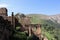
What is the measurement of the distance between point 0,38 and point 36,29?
3936cm

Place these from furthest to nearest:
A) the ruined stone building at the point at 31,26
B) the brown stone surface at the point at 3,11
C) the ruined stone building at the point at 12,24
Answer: the ruined stone building at the point at 31,26
the brown stone surface at the point at 3,11
the ruined stone building at the point at 12,24

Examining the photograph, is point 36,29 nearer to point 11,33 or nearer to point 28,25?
point 28,25

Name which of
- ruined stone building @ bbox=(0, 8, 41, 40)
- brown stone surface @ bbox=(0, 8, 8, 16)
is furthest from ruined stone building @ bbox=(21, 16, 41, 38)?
brown stone surface @ bbox=(0, 8, 8, 16)

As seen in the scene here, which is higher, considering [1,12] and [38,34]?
[1,12]

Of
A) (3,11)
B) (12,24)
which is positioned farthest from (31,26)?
(12,24)

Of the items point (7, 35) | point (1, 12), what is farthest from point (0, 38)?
point (1, 12)

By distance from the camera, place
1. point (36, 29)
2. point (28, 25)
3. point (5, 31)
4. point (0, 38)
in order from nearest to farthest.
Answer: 1. point (0, 38)
2. point (5, 31)
3. point (28, 25)
4. point (36, 29)

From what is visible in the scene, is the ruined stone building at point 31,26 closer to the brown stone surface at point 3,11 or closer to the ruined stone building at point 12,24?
the ruined stone building at point 12,24

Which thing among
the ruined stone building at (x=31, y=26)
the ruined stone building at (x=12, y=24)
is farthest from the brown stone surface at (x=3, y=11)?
the ruined stone building at (x=31, y=26)

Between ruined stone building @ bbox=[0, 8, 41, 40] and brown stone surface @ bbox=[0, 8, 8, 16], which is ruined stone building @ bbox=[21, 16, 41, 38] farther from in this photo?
brown stone surface @ bbox=[0, 8, 8, 16]

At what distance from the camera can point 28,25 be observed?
72.8 metres

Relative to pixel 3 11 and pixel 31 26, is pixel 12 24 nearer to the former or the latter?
pixel 3 11

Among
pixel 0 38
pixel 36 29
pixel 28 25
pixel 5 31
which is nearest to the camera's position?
pixel 0 38

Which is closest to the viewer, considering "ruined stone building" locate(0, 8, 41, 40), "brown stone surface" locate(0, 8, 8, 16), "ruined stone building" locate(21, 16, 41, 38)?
"ruined stone building" locate(0, 8, 41, 40)
